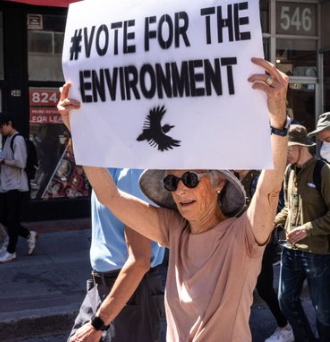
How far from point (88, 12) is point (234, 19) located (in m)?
0.68

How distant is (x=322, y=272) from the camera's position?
4.76 metres

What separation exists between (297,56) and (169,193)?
10.1 meters

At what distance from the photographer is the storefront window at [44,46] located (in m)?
10.4

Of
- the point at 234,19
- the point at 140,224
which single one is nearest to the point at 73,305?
the point at 140,224

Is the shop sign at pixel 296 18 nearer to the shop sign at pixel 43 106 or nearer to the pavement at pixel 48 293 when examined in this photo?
the shop sign at pixel 43 106

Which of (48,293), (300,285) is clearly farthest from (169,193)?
(48,293)

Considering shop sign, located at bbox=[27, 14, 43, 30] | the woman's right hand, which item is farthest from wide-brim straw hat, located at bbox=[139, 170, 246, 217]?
shop sign, located at bbox=[27, 14, 43, 30]

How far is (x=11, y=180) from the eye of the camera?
26.5 ft

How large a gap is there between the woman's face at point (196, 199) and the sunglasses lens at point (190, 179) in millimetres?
16

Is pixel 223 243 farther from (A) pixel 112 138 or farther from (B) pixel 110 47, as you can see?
(B) pixel 110 47

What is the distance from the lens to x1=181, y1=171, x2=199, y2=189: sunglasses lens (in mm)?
2410

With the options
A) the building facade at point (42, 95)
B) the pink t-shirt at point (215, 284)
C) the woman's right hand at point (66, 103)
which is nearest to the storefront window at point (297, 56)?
the building facade at point (42, 95)

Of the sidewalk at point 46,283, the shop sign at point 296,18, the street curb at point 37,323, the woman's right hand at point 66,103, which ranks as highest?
the shop sign at point 296,18

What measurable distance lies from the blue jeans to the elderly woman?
7.98 feet
